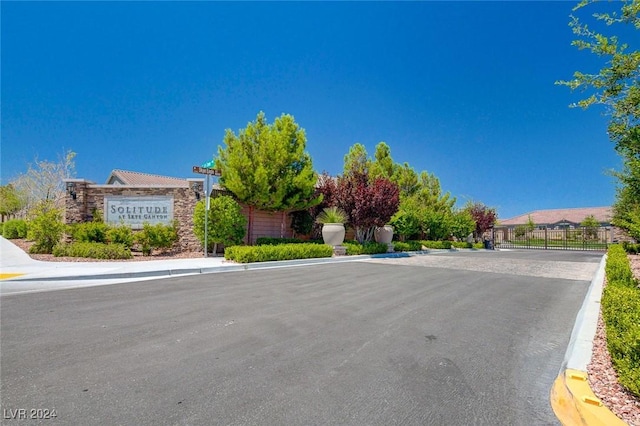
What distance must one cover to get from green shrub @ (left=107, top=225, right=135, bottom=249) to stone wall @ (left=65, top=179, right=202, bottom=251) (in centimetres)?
179

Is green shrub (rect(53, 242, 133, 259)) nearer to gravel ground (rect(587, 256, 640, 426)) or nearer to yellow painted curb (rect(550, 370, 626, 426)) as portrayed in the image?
yellow painted curb (rect(550, 370, 626, 426))

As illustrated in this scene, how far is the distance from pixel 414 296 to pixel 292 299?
8.69ft

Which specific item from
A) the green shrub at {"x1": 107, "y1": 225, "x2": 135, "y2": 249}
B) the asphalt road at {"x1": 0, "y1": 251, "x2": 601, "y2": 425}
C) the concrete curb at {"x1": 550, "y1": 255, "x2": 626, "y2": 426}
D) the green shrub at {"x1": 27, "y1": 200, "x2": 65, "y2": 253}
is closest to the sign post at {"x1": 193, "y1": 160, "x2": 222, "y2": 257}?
the green shrub at {"x1": 107, "y1": 225, "x2": 135, "y2": 249}

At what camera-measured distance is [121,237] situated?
1419 cm

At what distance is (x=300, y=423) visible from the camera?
2443mm

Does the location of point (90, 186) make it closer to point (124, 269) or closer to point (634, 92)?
point (124, 269)

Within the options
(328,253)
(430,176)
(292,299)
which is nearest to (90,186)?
(328,253)

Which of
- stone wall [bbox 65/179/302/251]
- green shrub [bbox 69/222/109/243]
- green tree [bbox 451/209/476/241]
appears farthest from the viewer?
green tree [bbox 451/209/476/241]

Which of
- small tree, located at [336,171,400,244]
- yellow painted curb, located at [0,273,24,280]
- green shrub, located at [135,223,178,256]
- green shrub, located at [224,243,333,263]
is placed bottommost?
yellow painted curb, located at [0,273,24,280]

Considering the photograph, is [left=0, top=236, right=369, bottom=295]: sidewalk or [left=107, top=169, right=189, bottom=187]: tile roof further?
[left=107, top=169, right=189, bottom=187]: tile roof

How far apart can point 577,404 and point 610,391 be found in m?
0.46

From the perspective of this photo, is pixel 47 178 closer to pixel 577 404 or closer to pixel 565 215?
pixel 577 404

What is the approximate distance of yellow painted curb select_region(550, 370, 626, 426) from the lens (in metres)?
2.37

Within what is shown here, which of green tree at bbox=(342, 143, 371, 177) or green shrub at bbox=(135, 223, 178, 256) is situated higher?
green tree at bbox=(342, 143, 371, 177)
